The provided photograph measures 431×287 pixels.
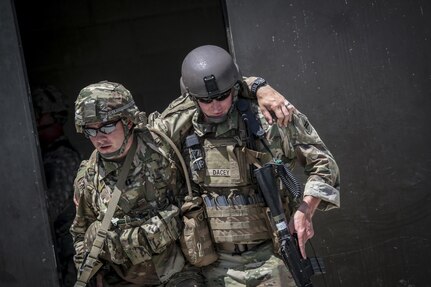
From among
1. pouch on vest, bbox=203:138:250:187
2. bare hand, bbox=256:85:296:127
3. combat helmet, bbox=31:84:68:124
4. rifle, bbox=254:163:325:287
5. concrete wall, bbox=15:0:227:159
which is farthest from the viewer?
concrete wall, bbox=15:0:227:159

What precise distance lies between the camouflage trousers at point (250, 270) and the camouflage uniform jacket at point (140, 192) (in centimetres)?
18

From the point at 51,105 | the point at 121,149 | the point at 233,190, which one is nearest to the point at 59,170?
the point at 51,105

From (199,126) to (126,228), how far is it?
0.58 meters

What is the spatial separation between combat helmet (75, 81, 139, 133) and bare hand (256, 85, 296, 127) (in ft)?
1.91

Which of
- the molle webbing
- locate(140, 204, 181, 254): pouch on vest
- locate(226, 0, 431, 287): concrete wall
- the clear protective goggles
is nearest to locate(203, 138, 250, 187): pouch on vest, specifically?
the molle webbing

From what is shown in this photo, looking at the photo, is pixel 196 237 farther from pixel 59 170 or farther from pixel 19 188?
pixel 59 170

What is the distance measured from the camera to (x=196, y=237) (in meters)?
3.47

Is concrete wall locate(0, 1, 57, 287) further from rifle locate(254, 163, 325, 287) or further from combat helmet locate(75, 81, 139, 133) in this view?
rifle locate(254, 163, 325, 287)

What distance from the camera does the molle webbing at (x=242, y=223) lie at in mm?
3486

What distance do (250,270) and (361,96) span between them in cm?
150

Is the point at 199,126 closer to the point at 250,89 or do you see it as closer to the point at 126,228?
the point at 250,89

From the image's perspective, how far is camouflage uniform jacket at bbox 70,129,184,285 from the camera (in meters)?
3.51

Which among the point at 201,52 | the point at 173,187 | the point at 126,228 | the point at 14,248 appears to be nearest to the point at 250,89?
the point at 201,52

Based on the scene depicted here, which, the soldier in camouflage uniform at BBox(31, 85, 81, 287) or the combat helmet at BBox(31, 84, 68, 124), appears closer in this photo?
the soldier in camouflage uniform at BBox(31, 85, 81, 287)
